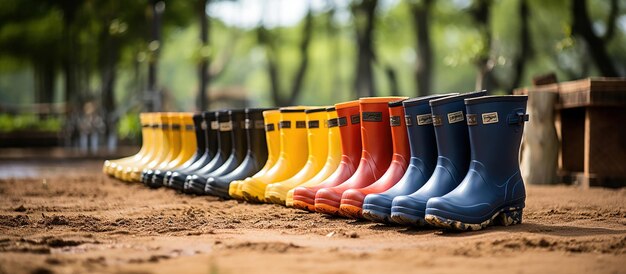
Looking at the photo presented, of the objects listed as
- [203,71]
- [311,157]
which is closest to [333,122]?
[311,157]

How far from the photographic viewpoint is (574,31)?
22266 millimetres

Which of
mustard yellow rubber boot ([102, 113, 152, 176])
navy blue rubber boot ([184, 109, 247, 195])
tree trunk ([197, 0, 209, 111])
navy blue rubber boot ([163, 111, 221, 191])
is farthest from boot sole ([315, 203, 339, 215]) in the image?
tree trunk ([197, 0, 209, 111])

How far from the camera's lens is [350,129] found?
779 cm

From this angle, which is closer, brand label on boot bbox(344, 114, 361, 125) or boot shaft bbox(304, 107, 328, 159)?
brand label on boot bbox(344, 114, 361, 125)

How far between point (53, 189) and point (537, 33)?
102 feet

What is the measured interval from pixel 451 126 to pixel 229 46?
120 feet

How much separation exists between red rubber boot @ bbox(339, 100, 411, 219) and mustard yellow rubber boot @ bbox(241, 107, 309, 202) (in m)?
1.76

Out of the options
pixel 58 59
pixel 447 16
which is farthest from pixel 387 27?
pixel 58 59

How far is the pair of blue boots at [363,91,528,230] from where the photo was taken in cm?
623

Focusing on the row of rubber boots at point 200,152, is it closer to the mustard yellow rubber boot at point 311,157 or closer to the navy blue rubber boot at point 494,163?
the mustard yellow rubber boot at point 311,157

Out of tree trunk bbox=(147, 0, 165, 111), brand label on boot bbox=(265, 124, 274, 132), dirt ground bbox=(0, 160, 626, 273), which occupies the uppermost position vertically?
tree trunk bbox=(147, 0, 165, 111)

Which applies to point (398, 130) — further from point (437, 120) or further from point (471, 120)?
point (471, 120)

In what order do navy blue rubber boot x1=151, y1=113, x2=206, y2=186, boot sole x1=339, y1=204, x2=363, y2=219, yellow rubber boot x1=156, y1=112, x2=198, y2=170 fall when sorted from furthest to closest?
yellow rubber boot x1=156, y1=112, x2=198, y2=170 < navy blue rubber boot x1=151, y1=113, x2=206, y2=186 < boot sole x1=339, y1=204, x2=363, y2=219

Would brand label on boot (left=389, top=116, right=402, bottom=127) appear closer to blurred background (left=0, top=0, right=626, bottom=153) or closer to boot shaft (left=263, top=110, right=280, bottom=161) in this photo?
boot shaft (left=263, top=110, right=280, bottom=161)
